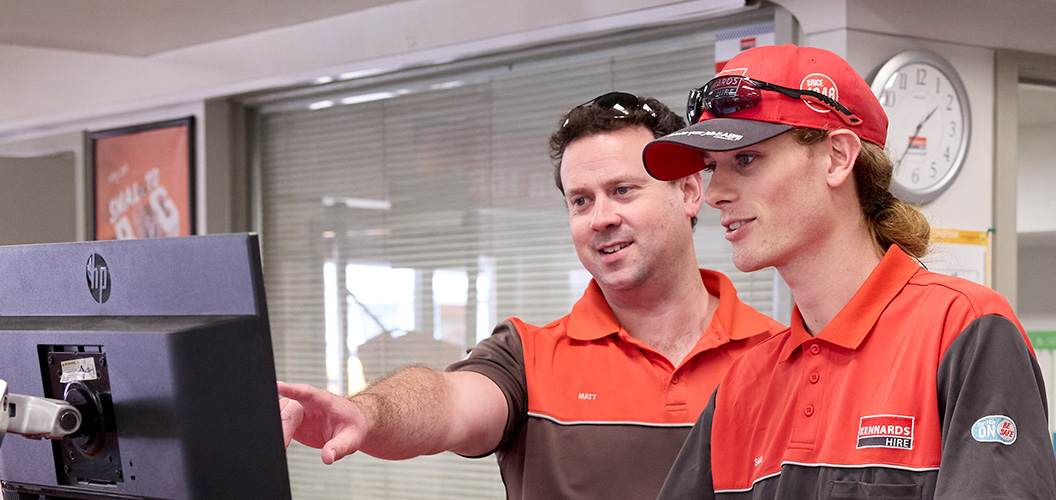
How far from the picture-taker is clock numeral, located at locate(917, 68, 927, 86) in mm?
2990

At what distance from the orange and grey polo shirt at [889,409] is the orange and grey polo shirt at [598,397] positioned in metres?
0.36

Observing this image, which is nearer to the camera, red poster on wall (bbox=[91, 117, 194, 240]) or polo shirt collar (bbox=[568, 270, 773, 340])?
polo shirt collar (bbox=[568, 270, 773, 340])

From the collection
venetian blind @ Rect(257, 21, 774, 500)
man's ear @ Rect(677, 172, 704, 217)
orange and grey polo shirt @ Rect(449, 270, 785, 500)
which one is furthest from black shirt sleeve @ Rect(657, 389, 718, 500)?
venetian blind @ Rect(257, 21, 774, 500)

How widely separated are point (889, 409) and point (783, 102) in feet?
A: 1.40

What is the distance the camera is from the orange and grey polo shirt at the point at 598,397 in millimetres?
1897

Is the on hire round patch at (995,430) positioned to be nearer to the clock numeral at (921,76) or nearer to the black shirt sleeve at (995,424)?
the black shirt sleeve at (995,424)

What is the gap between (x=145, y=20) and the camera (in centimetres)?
385

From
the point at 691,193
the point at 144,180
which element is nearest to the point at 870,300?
the point at 691,193

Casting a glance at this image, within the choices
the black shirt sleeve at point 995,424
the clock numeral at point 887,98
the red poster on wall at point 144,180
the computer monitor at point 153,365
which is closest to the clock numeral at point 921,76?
the clock numeral at point 887,98

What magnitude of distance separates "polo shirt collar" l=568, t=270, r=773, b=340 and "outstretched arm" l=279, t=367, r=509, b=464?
24cm

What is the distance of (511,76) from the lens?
12.5ft

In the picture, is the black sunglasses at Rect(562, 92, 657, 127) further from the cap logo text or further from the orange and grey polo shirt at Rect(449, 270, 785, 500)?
the cap logo text

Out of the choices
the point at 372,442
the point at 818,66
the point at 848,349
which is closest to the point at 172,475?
the point at 372,442

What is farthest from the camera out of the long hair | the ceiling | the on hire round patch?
the ceiling
